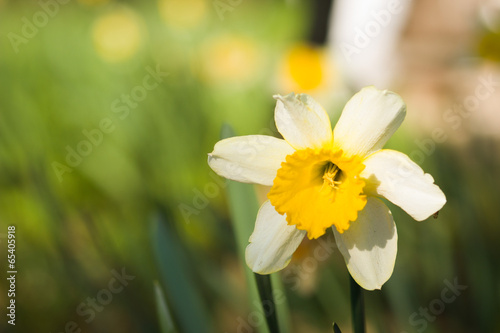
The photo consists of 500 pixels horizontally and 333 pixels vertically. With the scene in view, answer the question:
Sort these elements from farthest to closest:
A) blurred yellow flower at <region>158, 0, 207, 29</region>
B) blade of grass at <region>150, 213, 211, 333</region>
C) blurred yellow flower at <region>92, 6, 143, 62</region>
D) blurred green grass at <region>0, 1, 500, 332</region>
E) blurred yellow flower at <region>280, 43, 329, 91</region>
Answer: blurred yellow flower at <region>158, 0, 207, 29</region>, blurred yellow flower at <region>92, 6, 143, 62</region>, blurred yellow flower at <region>280, 43, 329, 91</region>, blurred green grass at <region>0, 1, 500, 332</region>, blade of grass at <region>150, 213, 211, 333</region>

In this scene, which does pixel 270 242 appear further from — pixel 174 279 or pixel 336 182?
pixel 174 279

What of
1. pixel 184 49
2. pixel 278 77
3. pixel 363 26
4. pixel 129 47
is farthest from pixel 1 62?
pixel 363 26

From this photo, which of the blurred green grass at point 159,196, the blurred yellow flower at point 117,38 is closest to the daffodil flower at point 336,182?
the blurred green grass at point 159,196

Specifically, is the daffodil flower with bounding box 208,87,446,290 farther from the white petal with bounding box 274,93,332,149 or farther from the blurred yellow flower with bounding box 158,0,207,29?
the blurred yellow flower with bounding box 158,0,207,29

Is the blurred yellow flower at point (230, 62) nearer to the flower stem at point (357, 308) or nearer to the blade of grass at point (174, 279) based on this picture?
the blade of grass at point (174, 279)

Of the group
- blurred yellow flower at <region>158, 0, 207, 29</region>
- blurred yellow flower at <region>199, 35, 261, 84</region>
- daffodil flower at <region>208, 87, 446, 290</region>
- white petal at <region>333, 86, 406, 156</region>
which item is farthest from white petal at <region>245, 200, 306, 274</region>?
blurred yellow flower at <region>158, 0, 207, 29</region>

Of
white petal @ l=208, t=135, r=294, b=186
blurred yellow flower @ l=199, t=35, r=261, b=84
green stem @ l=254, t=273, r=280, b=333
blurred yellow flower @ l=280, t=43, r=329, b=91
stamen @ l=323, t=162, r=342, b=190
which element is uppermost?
blurred yellow flower @ l=199, t=35, r=261, b=84

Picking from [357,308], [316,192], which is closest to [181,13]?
[316,192]

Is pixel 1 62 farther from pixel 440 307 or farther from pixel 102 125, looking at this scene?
pixel 440 307
